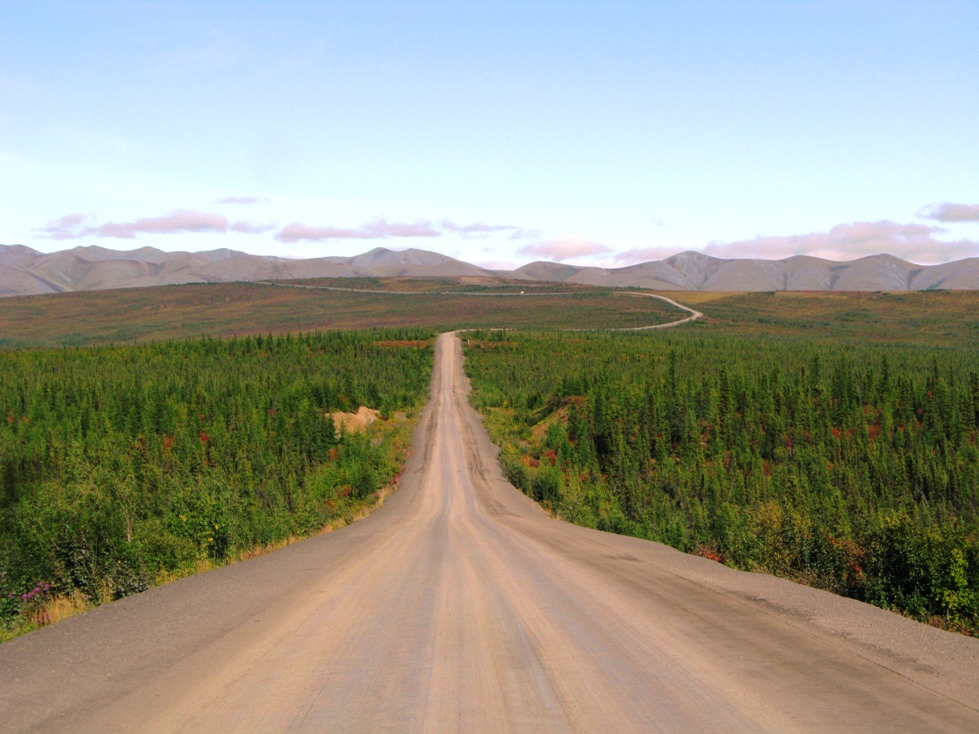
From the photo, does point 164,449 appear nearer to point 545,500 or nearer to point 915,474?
point 545,500

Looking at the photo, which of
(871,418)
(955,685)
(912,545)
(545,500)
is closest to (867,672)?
(955,685)

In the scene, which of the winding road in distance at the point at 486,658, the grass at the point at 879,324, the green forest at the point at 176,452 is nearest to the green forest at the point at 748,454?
the winding road in distance at the point at 486,658

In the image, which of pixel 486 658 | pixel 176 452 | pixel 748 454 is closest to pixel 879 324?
pixel 748 454

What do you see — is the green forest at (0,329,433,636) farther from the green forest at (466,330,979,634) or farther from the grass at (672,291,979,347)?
the grass at (672,291,979,347)

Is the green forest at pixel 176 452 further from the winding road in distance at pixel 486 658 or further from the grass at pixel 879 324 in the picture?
the grass at pixel 879 324

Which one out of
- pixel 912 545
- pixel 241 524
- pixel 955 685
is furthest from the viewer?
pixel 241 524

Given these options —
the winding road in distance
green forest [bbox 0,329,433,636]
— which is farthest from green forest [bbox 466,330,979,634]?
green forest [bbox 0,329,433,636]
